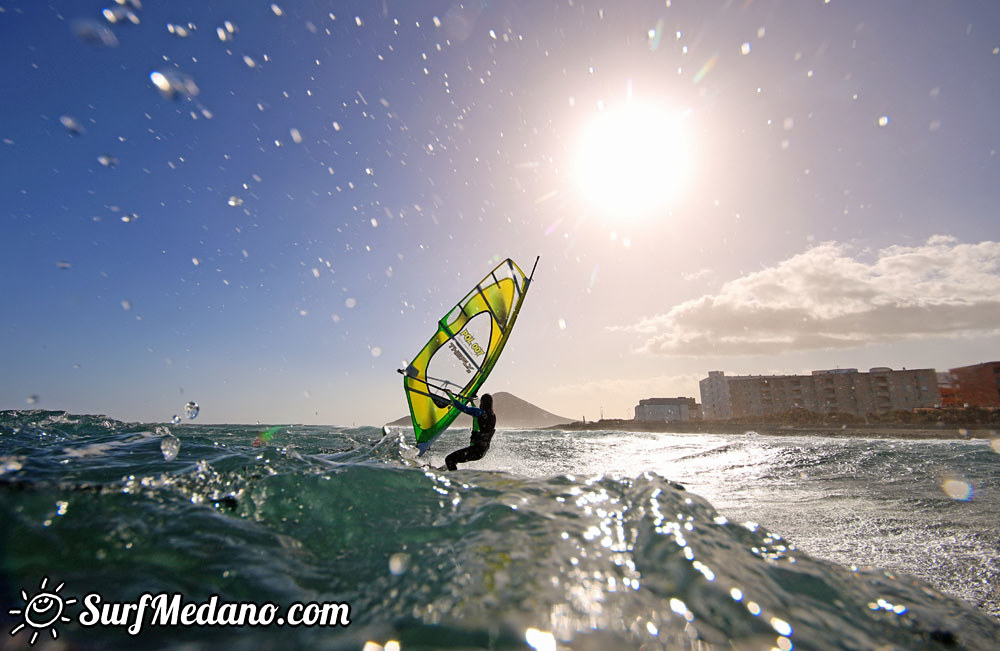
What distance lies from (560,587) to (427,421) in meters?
10.4

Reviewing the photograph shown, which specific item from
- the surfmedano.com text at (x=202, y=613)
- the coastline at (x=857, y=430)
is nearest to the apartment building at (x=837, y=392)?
the coastline at (x=857, y=430)

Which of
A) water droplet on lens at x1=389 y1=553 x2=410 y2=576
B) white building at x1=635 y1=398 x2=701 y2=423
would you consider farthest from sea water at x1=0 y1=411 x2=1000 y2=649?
white building at x1=635 y1=398 x2=701 y2=423

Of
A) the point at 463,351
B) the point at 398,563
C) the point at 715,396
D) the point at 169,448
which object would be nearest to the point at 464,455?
the point at 463,351

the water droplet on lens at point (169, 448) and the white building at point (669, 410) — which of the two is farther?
the white building at point (669, 410)

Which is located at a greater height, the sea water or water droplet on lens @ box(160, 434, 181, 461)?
water droplet on lens @ box(160, 434, 181, 461)

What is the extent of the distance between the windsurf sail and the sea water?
648 cm

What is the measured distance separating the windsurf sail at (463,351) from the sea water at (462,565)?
21.3 ft

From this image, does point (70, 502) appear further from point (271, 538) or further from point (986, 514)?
point (986, 514)

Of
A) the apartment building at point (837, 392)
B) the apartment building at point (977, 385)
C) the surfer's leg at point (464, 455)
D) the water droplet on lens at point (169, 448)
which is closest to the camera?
the water droplet on lens at point (169, 448)

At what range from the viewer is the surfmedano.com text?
6.58ft

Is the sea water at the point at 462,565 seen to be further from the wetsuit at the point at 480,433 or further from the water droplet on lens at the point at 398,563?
the wetsuit at the point at 480,433

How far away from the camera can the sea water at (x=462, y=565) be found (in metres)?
1.96

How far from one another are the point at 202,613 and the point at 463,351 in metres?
9.47

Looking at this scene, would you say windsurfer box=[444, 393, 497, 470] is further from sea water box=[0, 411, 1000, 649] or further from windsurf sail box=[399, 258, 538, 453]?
sea water box=[0, 411, 1000, 649]
